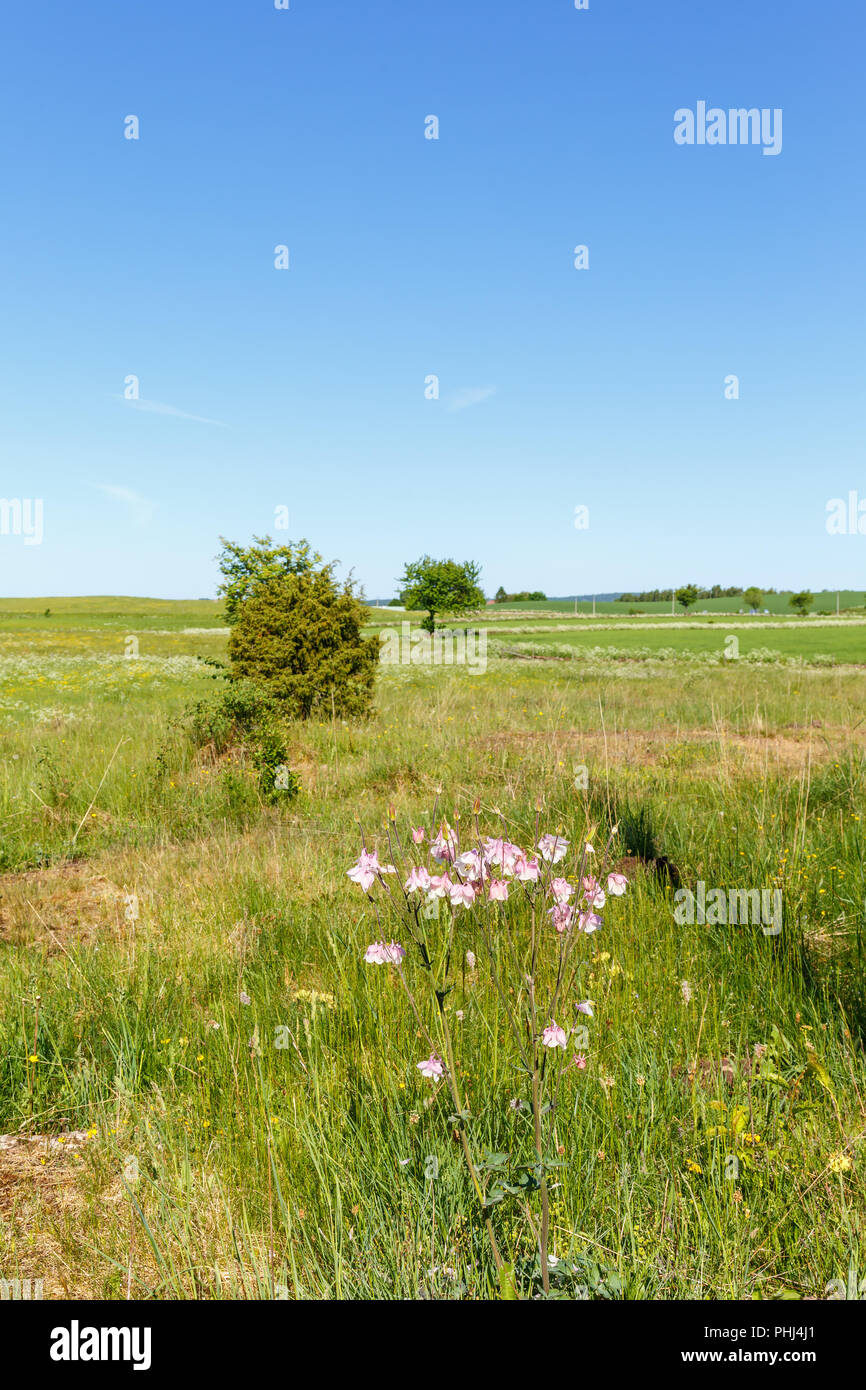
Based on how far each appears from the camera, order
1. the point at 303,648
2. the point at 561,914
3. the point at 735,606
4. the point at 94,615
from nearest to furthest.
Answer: the point at 561,914 < the point at 303,648 < the point at 94,615 < the point at 735,606

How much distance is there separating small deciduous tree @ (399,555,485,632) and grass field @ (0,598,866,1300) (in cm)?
5568

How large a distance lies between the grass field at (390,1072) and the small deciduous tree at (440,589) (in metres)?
55.7

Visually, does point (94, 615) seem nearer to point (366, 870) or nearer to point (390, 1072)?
point (390, 1072)

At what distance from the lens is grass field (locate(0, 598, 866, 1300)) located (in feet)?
5.95

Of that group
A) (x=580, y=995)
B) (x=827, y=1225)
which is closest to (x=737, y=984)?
(x=580, y=995)

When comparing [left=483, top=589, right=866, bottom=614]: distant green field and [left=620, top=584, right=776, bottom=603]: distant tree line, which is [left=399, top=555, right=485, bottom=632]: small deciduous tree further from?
[left=620, top=584, right=776, bottom=603]: distant tree line

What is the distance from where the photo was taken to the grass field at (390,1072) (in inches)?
71.4

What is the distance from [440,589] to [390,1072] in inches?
2377

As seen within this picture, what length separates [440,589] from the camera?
6194 centimetres

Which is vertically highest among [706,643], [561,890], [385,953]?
[706,643]

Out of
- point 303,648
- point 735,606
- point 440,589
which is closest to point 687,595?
point 735,606

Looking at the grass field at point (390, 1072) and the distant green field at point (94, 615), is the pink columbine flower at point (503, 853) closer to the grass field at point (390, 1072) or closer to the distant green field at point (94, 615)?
the grass field at point (390, 1072)

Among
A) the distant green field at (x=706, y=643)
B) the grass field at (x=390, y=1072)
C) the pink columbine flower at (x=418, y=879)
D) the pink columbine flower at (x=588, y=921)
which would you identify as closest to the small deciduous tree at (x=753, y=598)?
the distant green field at (x=706, y=643)
